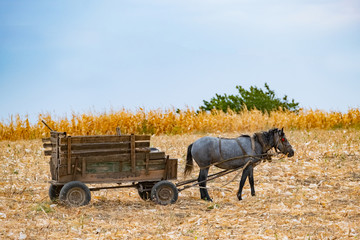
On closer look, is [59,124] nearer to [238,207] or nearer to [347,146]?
[347,146]

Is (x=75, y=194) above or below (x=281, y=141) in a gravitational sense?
below

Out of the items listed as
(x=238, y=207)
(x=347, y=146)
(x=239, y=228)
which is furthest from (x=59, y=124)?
(x=239, y=228)

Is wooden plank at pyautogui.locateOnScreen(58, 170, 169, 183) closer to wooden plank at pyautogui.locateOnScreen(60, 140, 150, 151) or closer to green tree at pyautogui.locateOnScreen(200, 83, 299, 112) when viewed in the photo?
wooden plank at pyautogui.locateOnScreen(60, 140, 150, 151)

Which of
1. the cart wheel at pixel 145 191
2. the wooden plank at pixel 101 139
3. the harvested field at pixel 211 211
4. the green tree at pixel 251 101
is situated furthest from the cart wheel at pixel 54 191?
the green tree at pixel 251 101

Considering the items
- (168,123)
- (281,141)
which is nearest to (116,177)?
(281,141)

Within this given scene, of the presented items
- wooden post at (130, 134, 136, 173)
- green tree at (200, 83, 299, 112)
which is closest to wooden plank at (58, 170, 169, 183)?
wooden post at (130, 134, 136, 173)

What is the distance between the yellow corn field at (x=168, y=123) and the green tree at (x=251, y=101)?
35.1 ft

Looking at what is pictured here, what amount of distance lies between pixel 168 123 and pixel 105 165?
15127mm

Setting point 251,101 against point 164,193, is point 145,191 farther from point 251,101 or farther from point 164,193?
point 251,101

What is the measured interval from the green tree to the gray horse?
1066 inches

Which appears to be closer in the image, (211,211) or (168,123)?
(211,211)

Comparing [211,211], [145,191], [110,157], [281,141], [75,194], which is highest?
[281,141]

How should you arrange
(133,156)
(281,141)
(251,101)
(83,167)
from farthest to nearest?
(251,101), (281,141), (133,156), (83,167)

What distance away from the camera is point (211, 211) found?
960cm
